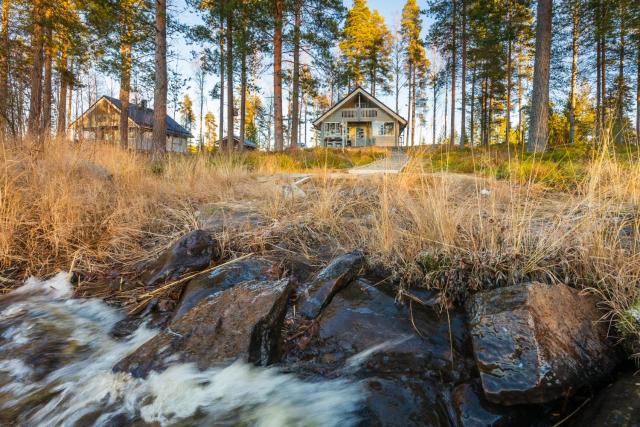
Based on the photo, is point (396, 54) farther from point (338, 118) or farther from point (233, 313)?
point (233, 313)

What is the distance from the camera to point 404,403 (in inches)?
57.6

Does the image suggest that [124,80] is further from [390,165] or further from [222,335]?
[222,335]

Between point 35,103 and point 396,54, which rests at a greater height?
point 396,54

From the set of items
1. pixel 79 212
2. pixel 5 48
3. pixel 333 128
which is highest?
pixel 333 128

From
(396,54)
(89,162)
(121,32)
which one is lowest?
(89,162)

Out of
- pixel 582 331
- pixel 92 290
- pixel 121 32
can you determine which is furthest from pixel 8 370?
pixel 121 32

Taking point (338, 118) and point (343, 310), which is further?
point (338, 118)

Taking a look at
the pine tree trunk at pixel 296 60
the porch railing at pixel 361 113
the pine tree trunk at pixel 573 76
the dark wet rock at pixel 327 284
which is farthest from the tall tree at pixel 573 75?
the dark wet rock at pixel 327 284

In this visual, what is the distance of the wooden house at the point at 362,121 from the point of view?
29500 millimetres

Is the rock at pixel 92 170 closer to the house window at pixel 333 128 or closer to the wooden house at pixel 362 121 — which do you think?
the wooden house at pixel 362 121

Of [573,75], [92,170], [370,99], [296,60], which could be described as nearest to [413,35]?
[370,99]

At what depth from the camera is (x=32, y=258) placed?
330 cm

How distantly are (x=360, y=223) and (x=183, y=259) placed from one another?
184 centimetres

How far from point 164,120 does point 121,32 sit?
3.20 meters
